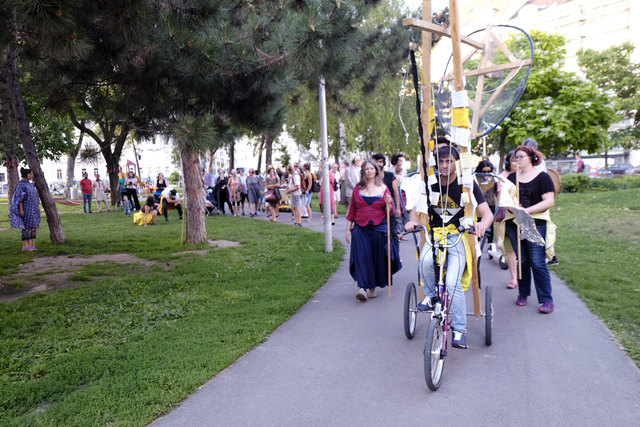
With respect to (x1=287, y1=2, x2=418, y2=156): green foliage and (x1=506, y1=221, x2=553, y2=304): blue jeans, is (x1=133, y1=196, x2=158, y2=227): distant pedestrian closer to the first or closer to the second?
(x1=287, y1=2, x2=418, y2=156): green foliage

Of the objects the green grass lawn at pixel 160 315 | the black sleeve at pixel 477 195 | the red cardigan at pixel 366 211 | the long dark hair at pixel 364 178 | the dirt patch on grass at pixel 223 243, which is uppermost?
the long dark hair at pixel 364 178

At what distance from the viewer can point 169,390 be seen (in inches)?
156

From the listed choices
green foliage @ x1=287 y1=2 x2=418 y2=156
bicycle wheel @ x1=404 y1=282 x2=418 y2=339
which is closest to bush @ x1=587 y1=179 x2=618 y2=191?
green foliage @ x1=287 y1=2 x2=418 y2=156

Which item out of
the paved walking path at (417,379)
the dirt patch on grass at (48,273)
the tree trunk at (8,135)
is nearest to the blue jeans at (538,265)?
the paved walking path at (417,379)

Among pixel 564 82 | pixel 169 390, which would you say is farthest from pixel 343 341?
pixel 564 82

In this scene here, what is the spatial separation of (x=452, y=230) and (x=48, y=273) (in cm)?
748

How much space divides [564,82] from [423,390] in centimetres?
2249

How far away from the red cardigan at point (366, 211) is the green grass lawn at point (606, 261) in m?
2.65

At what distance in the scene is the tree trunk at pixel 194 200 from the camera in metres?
11.2

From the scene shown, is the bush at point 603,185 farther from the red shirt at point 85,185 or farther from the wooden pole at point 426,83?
the wooden pole at point 426,83

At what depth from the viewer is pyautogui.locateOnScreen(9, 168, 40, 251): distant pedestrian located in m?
11.0

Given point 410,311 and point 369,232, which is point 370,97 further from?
point 410,311

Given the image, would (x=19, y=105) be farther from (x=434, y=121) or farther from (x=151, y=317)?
(x=434, y=121)

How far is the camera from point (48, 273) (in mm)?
9062
